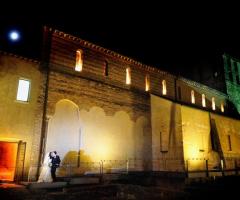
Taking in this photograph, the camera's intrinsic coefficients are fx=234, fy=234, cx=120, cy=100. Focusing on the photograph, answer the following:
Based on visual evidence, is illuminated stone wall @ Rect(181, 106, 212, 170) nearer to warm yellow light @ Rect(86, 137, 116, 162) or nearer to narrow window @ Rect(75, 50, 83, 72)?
warm yellow light @ Rect(86, 137, 116, 162)

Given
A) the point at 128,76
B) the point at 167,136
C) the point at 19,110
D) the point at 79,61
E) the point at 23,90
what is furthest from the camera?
the point at 128,76

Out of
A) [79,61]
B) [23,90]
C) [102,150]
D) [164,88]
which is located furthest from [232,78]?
[23,90]

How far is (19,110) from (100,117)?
20.6ft

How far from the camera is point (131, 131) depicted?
2036 cm

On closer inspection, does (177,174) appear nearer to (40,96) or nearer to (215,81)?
(40,96)

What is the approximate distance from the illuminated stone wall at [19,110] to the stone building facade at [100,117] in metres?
0.05

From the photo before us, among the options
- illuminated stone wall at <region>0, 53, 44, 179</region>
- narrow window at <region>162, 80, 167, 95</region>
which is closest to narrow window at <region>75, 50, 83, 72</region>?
illuminated stone wall at <region>0, 53, 44, 179</region>

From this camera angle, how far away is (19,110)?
47.9ft

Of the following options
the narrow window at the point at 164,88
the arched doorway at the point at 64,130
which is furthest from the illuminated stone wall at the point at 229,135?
the arched doorway at the point at 64,130

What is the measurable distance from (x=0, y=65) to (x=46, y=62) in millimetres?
3087

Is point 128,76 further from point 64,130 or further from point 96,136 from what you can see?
point 64,130

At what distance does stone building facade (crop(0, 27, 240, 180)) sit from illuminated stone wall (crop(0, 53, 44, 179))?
5 cm

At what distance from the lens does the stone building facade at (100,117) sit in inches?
583

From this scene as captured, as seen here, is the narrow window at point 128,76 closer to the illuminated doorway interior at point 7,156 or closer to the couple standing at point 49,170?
the couple standing at point 49,170
